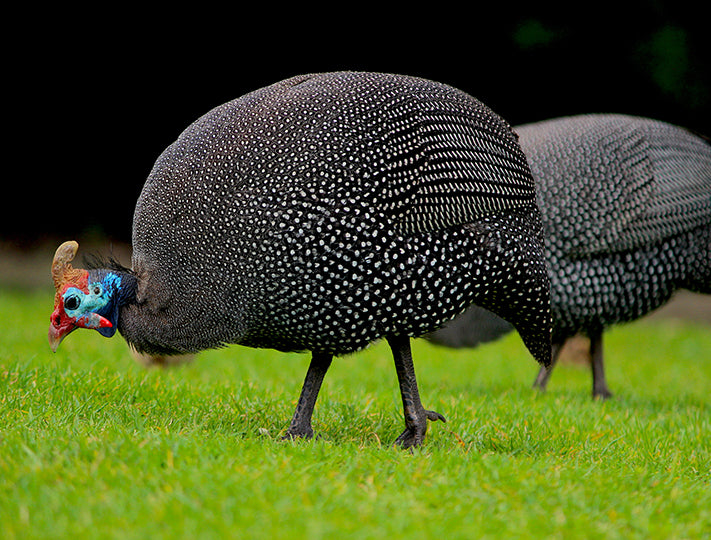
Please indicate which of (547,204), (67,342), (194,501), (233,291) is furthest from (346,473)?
(67,342)

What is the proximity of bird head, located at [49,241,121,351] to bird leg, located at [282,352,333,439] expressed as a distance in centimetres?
89

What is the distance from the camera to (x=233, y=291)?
334 centimetres

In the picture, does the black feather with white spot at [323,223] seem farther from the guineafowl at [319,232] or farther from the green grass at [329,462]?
the green grass at [329,462]

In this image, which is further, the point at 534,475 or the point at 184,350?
the point at 184,350

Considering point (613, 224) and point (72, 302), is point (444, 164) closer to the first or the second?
point (72, 302)

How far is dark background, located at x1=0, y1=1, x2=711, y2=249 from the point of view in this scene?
10.1 meters

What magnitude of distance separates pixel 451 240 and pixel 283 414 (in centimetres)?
129

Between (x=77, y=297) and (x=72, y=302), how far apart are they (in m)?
0.03

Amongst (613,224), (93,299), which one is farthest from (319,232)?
(613,224)

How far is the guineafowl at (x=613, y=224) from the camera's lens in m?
4.99

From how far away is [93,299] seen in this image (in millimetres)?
3520

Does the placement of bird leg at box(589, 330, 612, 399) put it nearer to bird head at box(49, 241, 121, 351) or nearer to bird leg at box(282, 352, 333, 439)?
bird leg at box(282, 352, 333, 439)

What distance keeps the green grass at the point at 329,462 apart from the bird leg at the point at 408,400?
0.25 ft

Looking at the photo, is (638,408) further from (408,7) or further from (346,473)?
(408,7)
